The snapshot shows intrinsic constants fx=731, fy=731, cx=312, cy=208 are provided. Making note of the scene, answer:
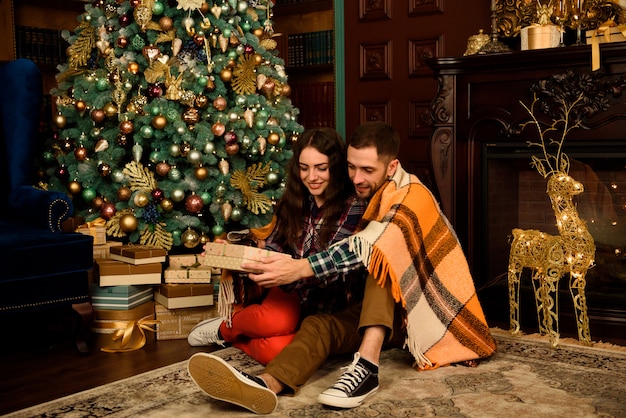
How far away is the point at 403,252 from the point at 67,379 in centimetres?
133

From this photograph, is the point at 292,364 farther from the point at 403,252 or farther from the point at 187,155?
the point at 187,155

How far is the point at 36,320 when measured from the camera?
3.60 metres

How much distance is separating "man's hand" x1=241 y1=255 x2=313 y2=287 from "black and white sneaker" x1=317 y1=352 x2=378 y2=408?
0.34 meters

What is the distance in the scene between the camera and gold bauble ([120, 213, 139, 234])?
3.57 meters

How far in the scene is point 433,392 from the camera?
245cm

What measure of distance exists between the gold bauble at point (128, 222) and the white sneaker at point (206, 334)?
0.70 meters

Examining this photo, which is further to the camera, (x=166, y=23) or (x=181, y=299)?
(x=166, y=23)

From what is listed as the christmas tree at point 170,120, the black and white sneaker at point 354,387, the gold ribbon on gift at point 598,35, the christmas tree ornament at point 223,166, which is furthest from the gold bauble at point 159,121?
the gold ribbon on gift at point 598,35

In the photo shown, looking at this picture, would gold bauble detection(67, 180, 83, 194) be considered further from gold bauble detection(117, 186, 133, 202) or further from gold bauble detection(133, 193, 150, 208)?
gold bauble detection(133, 193, 150, 208)

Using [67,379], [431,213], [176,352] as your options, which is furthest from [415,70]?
[67,379]

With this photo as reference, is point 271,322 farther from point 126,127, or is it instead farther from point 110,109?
point 110,109

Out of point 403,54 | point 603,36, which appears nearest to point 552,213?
point 603,36

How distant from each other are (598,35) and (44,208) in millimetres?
2612

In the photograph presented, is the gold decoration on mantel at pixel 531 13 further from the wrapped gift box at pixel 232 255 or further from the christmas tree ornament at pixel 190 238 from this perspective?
the wrapped gift box at pixel 232 255
